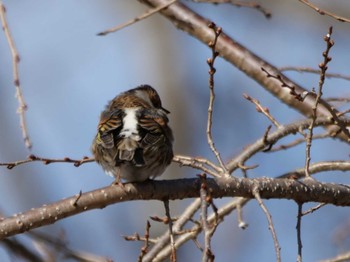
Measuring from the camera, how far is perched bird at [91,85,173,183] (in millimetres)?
4887

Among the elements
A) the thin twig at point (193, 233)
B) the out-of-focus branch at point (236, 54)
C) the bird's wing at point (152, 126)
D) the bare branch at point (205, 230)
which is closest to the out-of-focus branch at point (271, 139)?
the thin twig at point (193, 233)

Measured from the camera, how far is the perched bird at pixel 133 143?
489cm

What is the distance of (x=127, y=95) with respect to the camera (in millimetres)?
6164

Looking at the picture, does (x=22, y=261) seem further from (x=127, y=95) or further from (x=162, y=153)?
(x=127, y=95)

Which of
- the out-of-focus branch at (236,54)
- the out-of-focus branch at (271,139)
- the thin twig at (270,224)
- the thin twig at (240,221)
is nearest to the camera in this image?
the thin twig at (270,224)

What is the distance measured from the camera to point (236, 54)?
21.9 ft

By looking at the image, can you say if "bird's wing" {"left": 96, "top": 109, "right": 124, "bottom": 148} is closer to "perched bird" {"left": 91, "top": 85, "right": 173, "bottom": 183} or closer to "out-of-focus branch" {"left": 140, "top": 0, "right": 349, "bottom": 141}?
"perched bird" {"left": 91, "top": 85, "right": 173, "bottom": 183}

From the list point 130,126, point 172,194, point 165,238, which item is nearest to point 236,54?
point 130,126

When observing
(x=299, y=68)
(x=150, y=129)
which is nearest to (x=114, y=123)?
(x=150, y=129)

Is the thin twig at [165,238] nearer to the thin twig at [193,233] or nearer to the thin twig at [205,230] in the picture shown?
the thin twig at [193,233]

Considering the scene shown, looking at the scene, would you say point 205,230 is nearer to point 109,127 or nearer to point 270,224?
point 270,224

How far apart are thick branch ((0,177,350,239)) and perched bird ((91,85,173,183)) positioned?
0.18 m

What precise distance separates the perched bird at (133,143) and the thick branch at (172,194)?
183 mm

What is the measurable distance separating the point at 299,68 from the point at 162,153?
1247 mm
